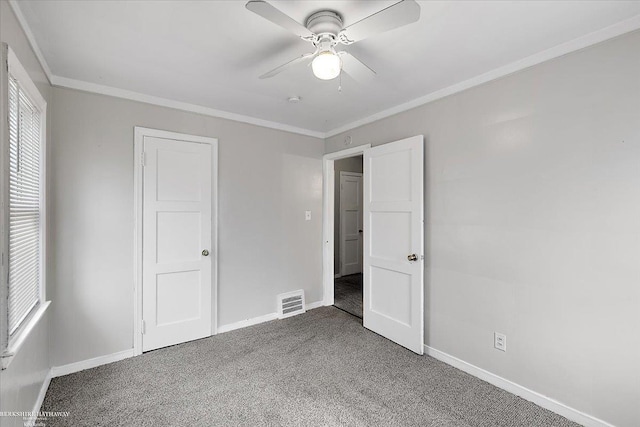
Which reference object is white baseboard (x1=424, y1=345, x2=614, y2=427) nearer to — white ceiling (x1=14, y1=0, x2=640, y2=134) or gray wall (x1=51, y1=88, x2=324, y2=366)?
gray wall (x1=51, y1=88, x2=324, y2=366)

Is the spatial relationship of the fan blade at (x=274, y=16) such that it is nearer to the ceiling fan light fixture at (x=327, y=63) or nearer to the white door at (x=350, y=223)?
the ceiling fan light fixture at (x=327, y=63)

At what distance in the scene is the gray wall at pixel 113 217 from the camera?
236cm

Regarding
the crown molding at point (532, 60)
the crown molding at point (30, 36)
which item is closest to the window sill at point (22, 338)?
the crown molding at point (30, 36)

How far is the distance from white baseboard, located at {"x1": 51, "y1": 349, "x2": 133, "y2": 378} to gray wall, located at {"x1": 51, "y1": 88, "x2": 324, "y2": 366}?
4 centimetres

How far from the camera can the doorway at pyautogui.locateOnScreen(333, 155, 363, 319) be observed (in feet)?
19.0

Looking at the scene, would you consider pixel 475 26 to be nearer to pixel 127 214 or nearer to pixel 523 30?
pixel 523 30

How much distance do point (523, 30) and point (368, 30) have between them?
102 centimetres

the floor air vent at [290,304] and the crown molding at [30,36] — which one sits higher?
the crown molding at [30,36]

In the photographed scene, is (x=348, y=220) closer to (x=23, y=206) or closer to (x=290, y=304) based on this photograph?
(x=290, y=304)

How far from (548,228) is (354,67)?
5.53 ft

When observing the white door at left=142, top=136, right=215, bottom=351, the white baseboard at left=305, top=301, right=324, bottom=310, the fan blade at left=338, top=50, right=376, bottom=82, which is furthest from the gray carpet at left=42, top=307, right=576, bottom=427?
the fan blade at left=338, top=50, right=376, bottom=82

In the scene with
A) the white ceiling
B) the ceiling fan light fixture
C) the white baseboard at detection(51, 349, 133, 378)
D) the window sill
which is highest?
the white ceiling

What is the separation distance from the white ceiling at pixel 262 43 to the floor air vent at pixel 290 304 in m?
2.33

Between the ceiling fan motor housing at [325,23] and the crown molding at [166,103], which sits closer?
the ceiling fan motor housing at [325,23]
